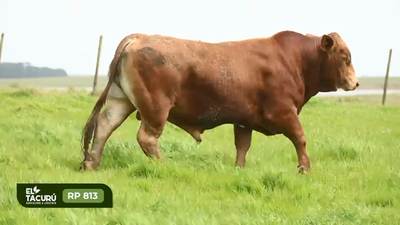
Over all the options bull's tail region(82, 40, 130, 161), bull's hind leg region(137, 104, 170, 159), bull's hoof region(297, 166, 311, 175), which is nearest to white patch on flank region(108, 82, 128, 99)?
bull's tail region(82, 40, 130, 161)

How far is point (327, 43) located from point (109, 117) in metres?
2.85

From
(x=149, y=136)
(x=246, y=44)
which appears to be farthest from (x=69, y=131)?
(x=246, y=44)

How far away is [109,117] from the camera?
20.7 feet

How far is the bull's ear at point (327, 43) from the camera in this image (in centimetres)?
659

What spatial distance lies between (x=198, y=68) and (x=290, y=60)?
128 cm

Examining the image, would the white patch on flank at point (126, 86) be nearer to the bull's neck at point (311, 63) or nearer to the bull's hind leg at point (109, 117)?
the bull's hind leg at point (109, 117)

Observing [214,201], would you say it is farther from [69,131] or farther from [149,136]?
[69,131]

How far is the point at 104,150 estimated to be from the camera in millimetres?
6570

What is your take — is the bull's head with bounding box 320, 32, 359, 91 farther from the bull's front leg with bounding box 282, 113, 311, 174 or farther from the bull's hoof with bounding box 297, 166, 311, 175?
the bull's hoof with bounding box 297, 166, 311, 175

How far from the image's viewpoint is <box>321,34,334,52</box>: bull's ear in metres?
6.59

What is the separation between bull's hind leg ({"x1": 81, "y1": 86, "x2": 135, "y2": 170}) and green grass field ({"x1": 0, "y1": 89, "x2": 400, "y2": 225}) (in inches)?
8.6

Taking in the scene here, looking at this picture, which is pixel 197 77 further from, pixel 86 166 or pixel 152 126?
pixel 86 166

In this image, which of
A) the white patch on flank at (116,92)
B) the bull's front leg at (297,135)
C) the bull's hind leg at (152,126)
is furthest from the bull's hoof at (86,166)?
the bull's front leg at (297,135)

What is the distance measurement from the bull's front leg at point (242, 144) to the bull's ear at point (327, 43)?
1400 mm
